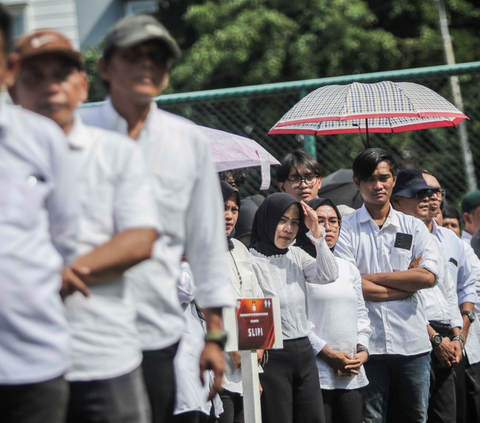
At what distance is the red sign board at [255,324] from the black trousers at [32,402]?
2069 mm

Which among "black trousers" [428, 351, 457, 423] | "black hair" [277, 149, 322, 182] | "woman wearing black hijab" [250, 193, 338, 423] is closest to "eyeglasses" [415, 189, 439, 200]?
"black hair" [277, 149, 322, 182]

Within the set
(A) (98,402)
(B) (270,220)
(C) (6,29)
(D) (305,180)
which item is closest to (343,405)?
(B) (270,220)

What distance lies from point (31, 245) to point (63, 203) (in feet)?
0.55

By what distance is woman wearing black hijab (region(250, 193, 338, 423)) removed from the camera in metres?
4.78

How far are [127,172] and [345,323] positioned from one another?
3.21 meters

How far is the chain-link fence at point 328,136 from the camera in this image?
6660 mm

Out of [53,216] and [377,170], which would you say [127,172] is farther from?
[377,170]

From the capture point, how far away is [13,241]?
182 cm

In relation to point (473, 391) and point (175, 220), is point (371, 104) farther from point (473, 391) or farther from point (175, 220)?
point (175, 220)

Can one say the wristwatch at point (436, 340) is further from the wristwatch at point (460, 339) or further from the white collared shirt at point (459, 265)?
the white collared shirt at point (459, 265)

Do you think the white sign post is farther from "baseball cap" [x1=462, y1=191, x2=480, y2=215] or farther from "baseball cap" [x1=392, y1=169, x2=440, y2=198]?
"baseball cap" [x1=462, y1=191, x2=480, y2=215]

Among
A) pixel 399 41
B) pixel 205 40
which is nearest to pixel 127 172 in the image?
pixel 205 40

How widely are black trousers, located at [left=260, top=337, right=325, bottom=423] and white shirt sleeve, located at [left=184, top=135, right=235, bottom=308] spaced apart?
2418 millimetres

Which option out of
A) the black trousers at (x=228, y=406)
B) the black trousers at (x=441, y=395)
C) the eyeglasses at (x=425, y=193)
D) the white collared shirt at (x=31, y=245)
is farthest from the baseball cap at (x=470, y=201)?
the white collared shirt at (x=31, y=245)
